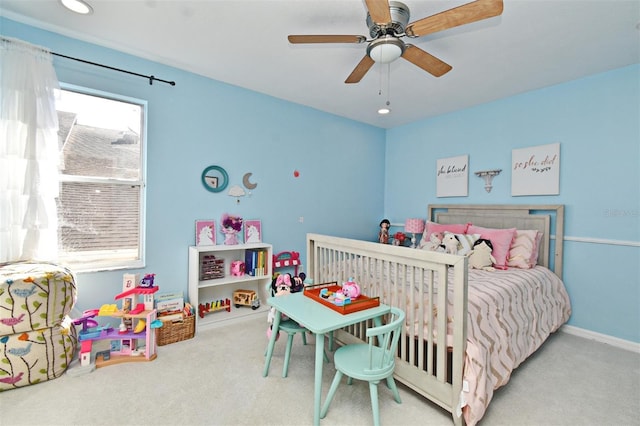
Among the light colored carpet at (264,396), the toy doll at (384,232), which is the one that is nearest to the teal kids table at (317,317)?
the light colored carpet at (264,396)

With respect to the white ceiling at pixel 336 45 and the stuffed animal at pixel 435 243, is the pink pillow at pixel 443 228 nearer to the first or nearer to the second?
the stuffed animal at pixel 435 243

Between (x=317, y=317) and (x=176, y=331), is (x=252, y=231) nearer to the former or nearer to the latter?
(x=176, y=331)

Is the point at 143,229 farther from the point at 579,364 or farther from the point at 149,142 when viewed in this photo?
the point at 579,364

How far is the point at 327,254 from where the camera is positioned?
2492 mm

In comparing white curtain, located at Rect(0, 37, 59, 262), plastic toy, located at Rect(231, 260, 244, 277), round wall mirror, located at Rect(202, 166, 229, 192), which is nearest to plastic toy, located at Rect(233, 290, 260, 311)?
plastic toy, located at Rect(231, 260, 244, 277)

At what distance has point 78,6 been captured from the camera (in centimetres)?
194

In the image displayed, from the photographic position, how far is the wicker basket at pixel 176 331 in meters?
2.47

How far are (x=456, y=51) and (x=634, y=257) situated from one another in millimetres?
2398

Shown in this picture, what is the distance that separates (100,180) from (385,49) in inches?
99.4

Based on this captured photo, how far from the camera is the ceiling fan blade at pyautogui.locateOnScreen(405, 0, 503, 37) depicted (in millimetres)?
1383

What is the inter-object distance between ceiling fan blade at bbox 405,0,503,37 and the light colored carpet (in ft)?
7.18

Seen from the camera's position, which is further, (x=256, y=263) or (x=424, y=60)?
(x=256, y=263)

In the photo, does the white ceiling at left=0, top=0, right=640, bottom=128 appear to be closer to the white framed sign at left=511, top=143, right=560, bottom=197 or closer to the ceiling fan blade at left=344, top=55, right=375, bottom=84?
the ceiling fan blade at left=344, top=55, right=375, bottom=84

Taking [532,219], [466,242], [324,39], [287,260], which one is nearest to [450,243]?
[466,242]
